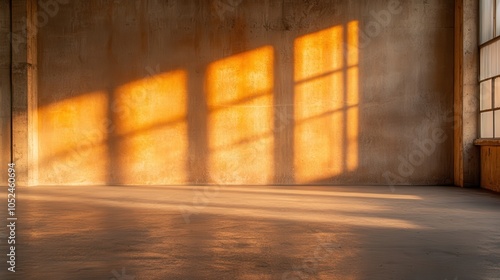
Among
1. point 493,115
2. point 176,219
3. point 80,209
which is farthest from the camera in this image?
point 493,115

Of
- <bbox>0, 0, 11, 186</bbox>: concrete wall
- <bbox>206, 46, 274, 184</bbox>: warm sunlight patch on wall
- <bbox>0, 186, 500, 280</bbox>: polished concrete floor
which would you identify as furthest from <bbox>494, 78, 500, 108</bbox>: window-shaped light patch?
<bbox>0, 0, 11, 186</bbox>: concrete wall

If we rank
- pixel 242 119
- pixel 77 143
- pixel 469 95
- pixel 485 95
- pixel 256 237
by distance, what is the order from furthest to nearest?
pixel 77 143
pixel 242 119
pixel 469 95
pixel 485 95
pixel 256 237

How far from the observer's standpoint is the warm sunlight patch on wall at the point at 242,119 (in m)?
15.9

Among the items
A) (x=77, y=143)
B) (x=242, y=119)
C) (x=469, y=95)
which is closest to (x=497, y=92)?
(x=469, y=95)

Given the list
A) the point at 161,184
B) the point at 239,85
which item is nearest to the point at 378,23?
the point at 239,85

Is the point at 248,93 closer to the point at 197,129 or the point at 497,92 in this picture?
the point at 197,129

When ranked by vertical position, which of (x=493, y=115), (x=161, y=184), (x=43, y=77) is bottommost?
(x=161, y=184)

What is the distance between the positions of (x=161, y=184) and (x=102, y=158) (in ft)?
6.14

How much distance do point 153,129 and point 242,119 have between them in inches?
102

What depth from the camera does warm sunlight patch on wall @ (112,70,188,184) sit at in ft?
52.5

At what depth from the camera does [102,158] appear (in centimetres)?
1605

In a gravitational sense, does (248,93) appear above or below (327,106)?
above

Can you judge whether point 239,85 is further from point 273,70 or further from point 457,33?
point 457,33

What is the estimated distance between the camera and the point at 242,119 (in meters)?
15.9
